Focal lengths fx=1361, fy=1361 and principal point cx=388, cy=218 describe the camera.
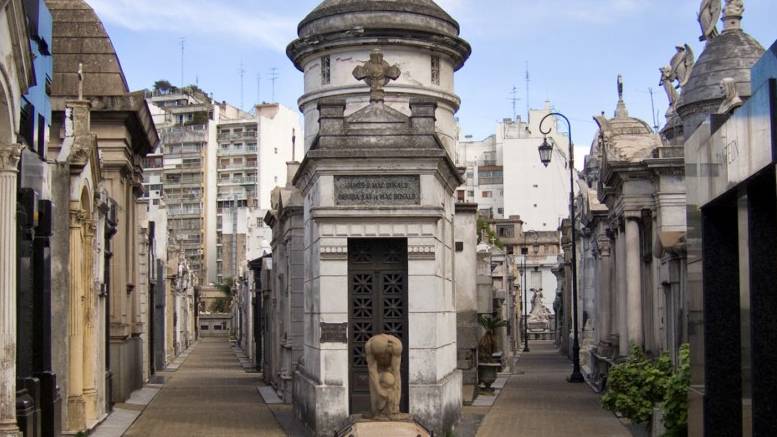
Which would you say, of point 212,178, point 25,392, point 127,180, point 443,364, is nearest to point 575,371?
point 127,180

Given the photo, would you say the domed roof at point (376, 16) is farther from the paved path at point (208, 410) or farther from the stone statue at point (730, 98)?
the stone statue at point (730, 98)

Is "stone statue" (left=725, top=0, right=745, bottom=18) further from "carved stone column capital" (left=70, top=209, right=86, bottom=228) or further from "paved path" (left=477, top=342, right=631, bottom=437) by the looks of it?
"carved stone column capital" (left=70, top=209, right=86, bottom=228)

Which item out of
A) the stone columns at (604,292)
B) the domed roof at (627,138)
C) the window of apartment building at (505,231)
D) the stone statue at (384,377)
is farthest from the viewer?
the window of apartment building at (505,231)

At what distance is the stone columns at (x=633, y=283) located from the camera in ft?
91.1

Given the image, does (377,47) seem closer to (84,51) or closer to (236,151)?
(84,51)

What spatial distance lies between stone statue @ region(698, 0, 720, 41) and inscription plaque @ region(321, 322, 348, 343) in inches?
322

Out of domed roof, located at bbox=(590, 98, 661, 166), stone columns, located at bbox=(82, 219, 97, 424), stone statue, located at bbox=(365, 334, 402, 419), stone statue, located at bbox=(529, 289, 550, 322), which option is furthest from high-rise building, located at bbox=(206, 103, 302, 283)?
stone statue, located at bbox=(365, 334, 402, 419)

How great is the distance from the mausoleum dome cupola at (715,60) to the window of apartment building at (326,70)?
23.1ft

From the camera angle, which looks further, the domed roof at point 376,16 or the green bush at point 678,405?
the domed roof at point 376,16

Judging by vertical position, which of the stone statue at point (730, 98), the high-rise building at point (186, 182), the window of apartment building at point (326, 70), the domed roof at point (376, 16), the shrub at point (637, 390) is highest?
the high-rise building at point (186, 182)

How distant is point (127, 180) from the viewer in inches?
1147

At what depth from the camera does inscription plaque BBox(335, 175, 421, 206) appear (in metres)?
18.5

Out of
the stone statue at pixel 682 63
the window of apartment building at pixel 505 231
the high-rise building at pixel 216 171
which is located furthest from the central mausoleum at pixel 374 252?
the high-rise building at pixel 216 171

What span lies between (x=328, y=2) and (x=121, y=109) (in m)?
4.60
